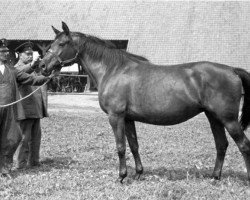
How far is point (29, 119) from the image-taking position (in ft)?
23.4

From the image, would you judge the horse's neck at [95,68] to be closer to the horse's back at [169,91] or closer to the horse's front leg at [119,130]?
the horse's back at [169,91]

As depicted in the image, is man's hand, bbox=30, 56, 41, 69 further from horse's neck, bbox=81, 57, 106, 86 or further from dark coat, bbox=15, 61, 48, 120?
horse's neck, bbox=81, 57, 106, 86

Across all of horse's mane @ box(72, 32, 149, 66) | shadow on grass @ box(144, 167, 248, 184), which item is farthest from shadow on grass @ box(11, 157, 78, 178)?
horse's mane @ box(72, 32, 149, 66)

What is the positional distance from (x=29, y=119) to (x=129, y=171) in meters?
2.17

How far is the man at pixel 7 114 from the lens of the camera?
622cm

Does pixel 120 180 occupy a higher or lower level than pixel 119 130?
lower

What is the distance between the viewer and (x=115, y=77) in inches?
236

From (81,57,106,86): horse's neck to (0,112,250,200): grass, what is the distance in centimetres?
169

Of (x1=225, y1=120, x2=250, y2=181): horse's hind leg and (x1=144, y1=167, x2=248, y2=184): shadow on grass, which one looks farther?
(x1=144, y1=167, x2=248, y2=184): shadow on grass

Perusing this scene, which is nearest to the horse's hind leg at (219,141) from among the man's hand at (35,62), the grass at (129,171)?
the grass at (129,171)

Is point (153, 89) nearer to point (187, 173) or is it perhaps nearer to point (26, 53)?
point (187, 173)

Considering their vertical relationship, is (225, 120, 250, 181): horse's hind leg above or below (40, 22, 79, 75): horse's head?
below

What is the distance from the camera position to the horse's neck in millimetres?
6201

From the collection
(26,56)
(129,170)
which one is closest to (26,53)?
(26,56)
